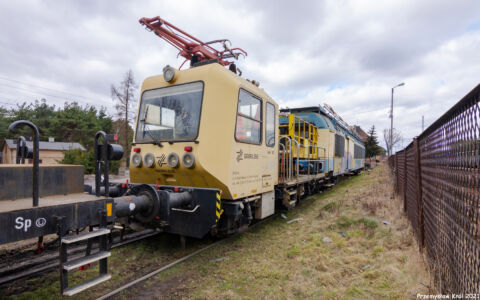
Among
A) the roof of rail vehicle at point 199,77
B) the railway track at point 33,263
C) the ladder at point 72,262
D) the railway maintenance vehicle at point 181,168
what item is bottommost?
the railway track at point 33,263

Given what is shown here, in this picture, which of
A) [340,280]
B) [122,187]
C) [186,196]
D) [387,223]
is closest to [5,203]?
[186,196]

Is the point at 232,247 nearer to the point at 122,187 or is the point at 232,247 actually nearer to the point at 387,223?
the point at 122,187

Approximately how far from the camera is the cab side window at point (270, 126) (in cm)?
612

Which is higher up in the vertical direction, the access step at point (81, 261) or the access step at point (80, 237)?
the access step at point (80, 237)

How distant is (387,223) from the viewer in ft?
19.8

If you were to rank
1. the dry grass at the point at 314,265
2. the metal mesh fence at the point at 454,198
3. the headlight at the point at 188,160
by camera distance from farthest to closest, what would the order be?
1. the headlight at the point at 188,160
2. the dry grass at the point at 314,265
3. the metal mesh fence at the point at 454,198

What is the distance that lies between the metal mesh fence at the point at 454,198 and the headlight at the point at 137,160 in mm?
4805

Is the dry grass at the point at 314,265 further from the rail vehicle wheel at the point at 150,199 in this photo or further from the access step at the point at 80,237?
the access step at the point at 80,237

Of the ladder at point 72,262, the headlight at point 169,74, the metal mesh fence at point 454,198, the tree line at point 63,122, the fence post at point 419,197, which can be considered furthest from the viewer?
the tree line at point 63,122

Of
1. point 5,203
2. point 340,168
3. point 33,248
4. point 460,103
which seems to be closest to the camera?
point 460,103

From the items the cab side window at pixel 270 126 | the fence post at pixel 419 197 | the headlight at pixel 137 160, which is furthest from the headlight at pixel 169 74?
the fence post at pixel 419 197

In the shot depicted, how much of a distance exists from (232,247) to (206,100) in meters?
2.85

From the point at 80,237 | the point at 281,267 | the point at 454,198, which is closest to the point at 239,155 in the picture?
the point at 281,267

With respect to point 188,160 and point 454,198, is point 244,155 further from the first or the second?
point 454,198
